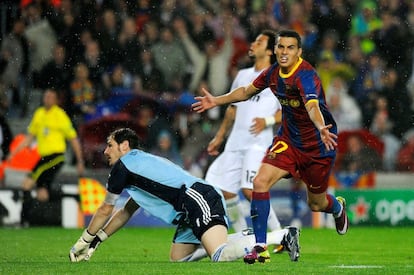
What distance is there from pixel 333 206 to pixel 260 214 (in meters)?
1.47

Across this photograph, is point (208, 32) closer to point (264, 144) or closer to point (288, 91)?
point (264, 144)

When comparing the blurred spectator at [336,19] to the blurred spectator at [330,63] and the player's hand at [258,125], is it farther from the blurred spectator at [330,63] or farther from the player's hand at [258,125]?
the player's hand at [258,125]

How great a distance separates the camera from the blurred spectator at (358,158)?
19016mm

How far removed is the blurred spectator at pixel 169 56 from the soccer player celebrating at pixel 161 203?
931cm

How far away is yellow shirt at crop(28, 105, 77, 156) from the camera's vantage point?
58.5ft

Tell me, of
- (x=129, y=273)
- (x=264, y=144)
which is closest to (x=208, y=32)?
(x=264, y=144)

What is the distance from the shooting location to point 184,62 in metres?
20.4

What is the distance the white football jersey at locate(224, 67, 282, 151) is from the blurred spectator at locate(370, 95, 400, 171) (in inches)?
237

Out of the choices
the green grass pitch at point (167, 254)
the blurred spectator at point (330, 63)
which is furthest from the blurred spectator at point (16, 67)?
the blurred spectator at point (330, 63)

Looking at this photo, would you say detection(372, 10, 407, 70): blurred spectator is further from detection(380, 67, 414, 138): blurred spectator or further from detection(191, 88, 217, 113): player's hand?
detection(191, 88, 217, 113): player's hand

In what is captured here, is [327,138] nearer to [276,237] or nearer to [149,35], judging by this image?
[276,237]

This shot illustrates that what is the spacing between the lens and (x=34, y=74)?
65.1 feet

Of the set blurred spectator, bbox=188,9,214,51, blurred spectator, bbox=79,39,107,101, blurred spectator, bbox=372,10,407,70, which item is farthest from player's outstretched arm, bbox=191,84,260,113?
blurred spectator, bbox=372,10,407,70

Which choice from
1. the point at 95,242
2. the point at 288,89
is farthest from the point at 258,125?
the point at 95,242
